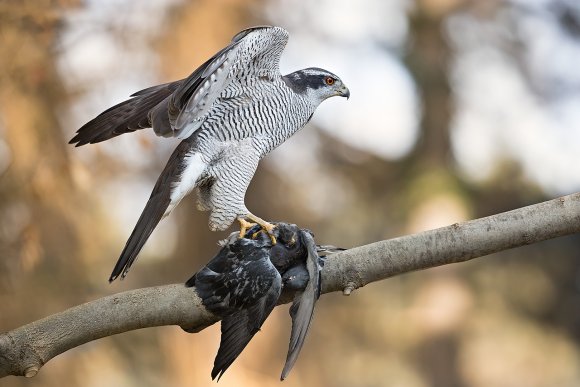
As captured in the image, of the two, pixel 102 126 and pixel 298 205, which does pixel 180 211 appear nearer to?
pixel 298 205

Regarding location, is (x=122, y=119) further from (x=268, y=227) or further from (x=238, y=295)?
(x=238, y=295)

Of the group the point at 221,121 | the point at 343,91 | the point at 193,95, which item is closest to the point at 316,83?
the point at 343,91

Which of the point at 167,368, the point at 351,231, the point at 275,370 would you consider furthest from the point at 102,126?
the point at 351,231

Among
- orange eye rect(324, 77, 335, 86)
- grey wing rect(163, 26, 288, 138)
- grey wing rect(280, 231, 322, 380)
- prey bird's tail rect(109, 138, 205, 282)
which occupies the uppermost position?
grey wing rect(163, 26, 288, 138)

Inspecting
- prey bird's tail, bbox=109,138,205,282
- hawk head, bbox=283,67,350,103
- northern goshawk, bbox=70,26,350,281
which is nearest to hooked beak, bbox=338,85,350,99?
hawk head, bbox=283,67,350,103

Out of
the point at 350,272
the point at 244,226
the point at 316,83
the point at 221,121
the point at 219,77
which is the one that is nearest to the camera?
the point at 350,272

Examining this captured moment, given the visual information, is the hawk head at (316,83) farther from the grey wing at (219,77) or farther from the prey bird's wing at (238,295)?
the prey bird's wing at (238,295)

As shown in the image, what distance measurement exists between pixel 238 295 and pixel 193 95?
0.88m

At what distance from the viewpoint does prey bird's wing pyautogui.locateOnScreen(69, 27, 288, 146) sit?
3.15 metres

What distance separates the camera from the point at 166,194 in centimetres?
329

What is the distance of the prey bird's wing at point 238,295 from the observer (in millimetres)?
2779

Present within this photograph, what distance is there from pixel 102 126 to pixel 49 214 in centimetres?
169

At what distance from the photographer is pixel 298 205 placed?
8.90 m

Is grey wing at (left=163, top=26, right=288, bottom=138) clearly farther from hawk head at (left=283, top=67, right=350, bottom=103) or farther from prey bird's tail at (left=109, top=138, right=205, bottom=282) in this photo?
hawk head at (left=283, top=67, right=350, bottom=103)
